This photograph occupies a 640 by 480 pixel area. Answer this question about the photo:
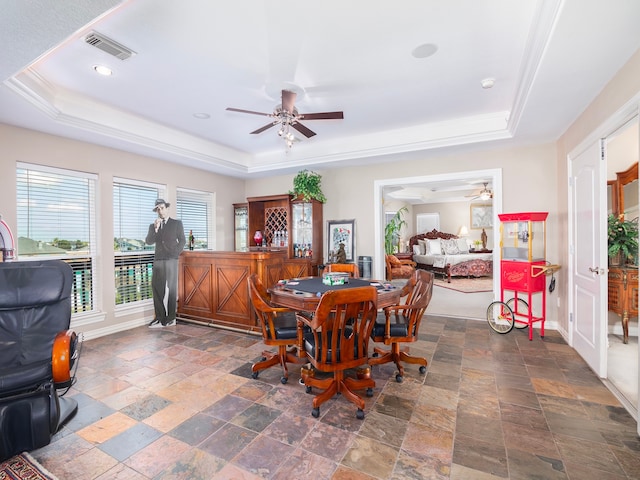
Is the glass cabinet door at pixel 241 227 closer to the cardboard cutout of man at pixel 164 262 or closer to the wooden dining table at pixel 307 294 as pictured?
the cardboard cutout of man at pixel 164 262

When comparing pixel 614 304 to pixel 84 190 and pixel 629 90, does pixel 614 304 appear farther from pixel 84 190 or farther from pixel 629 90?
pixel 84 190

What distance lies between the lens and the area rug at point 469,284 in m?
7.10

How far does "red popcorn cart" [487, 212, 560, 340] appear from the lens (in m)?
3.83

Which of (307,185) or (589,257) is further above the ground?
(307,185)

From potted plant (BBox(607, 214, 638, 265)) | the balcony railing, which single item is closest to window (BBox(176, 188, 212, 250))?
the balcony railing

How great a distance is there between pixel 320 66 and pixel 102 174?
10.9 ft

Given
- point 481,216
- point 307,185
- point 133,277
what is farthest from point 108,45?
point 481,216

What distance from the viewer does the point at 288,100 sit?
299 cm

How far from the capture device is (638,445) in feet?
6.14

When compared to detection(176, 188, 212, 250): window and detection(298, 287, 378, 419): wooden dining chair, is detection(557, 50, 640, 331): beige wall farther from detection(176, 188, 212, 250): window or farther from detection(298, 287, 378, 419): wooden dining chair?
detection(176, 188, 212, 250): window

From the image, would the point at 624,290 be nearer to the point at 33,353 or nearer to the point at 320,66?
the point at 320,66

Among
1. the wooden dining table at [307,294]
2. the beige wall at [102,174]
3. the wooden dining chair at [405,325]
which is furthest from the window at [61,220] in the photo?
the wooden dining chair at [405,325]

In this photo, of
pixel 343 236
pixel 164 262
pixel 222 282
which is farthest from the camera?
pixel 343 236

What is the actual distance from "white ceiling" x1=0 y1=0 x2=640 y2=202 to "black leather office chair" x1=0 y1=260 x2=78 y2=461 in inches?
61.9
